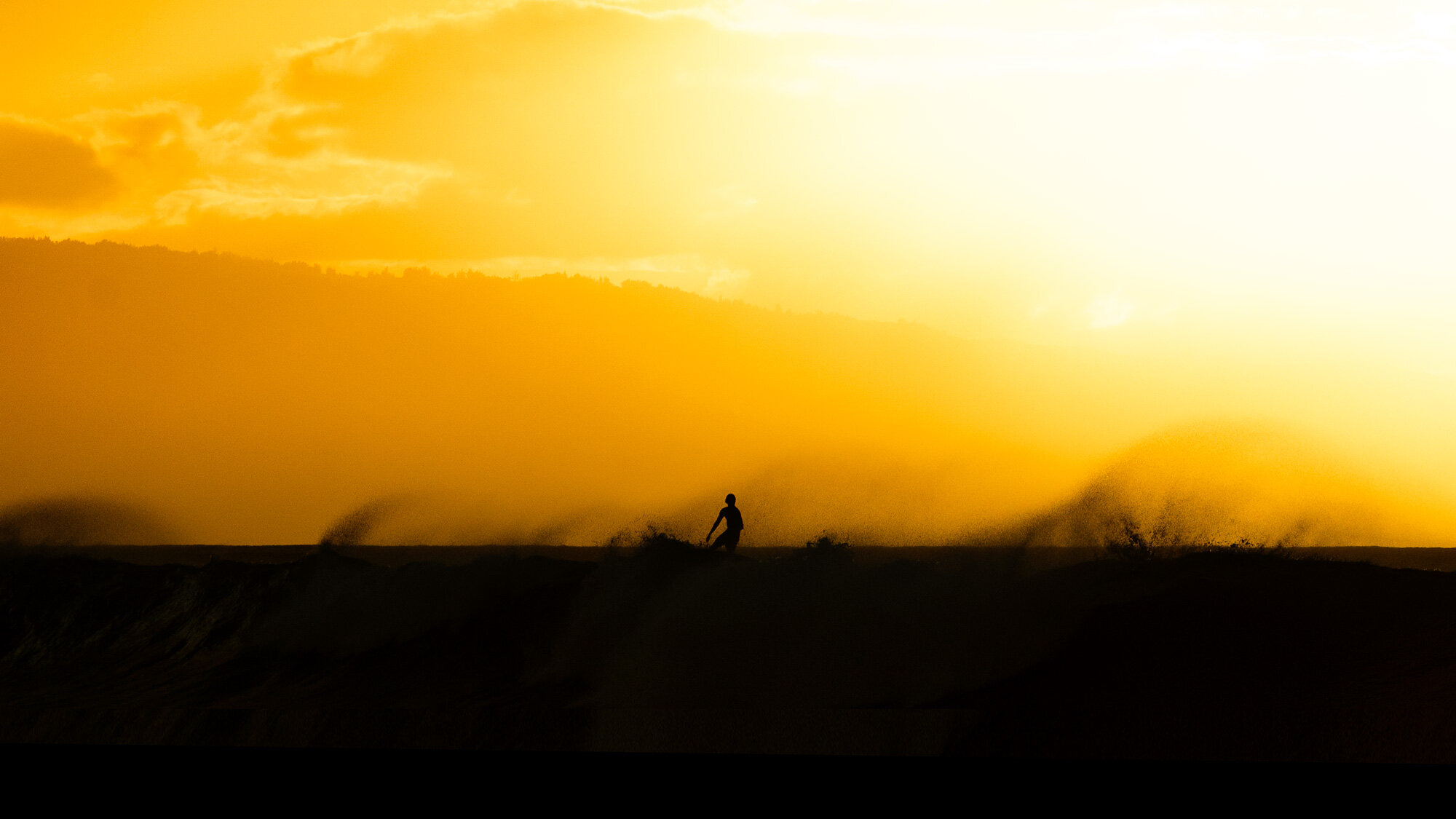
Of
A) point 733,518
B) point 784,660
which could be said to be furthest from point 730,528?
point 784,660

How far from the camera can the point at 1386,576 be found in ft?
52.1

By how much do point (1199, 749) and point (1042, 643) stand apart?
3141 millimetres

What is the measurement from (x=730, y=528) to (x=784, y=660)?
578cm

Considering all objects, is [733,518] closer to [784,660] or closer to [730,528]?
[730,528]

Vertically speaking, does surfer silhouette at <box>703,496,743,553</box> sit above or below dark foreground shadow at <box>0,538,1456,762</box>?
above

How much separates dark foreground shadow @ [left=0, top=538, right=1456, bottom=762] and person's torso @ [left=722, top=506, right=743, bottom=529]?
1.32m

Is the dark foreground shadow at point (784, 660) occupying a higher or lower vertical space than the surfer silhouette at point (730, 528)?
lower

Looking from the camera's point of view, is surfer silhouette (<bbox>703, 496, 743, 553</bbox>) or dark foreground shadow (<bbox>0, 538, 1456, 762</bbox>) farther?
surfer silhouette (<bbox>703, 496, 743, 553</bbox>)

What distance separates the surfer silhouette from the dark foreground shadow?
93 centimetres

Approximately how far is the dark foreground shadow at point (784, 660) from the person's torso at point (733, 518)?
1323mm

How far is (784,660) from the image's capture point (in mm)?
15008

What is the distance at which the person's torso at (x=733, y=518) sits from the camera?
2067 centimetres

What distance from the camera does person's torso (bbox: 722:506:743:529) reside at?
20.7 metres

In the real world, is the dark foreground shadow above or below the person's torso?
below
